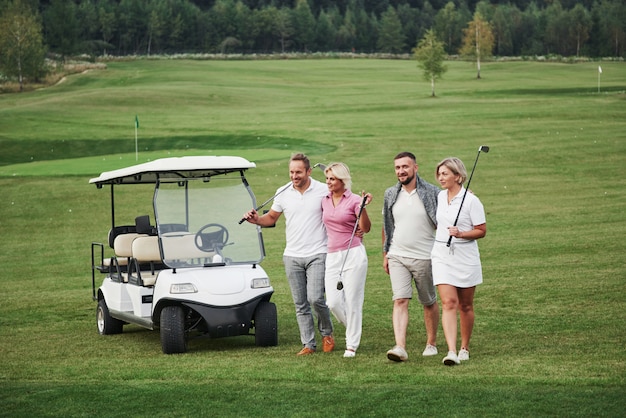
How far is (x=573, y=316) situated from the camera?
421 inches

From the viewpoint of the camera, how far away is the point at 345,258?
9133 millimetres

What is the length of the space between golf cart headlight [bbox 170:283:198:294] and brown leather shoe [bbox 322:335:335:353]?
139cm

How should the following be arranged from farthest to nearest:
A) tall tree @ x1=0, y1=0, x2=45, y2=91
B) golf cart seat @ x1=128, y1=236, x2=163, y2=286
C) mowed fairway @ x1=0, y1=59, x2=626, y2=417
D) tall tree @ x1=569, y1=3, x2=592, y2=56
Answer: tall tree @ x1=569, y1=3, x2=592, y2=56 → tall tree @ x1=0, y1=0, x2=45, y2=91 → golf cart seat @ x1=128, y1=236, x2=163, y2=286 → mowed fairway @ x1=0, y1=59, x2=626, y2=417

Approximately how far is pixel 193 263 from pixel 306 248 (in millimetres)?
1532

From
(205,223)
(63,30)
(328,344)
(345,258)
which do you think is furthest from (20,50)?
(345,258)

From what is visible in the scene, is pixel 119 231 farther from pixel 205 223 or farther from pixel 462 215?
pixel 462 215

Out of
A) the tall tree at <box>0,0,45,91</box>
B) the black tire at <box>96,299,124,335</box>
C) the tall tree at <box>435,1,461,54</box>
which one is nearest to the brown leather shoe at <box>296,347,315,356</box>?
the black tire at <box>96,299,124,335</box>

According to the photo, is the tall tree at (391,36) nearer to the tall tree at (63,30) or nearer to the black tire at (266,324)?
the tall tree at (63,30)

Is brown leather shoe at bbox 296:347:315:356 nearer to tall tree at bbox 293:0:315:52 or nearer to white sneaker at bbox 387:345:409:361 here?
white sneaker at bbox 387:345:409:361

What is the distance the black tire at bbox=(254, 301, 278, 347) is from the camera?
9.93m

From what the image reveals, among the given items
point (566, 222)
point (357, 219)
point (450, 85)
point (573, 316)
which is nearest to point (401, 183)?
point (357, 219)

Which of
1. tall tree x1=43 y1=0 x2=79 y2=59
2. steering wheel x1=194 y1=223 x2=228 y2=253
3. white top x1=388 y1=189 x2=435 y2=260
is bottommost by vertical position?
steering wheel x1=194 y1=223 x2=228 y2=253

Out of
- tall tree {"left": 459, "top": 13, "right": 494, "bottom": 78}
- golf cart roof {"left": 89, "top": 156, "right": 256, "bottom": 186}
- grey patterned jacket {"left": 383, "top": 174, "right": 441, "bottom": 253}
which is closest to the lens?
grey patterned jacket {"left": 383, "top": 174, "right": 441, "bottom": 253}

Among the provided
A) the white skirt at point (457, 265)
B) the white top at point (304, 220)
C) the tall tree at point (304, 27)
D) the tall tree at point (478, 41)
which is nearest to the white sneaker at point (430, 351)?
the white skirt at point (457, 265)
